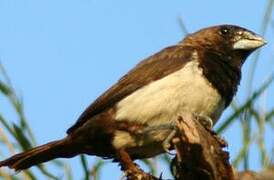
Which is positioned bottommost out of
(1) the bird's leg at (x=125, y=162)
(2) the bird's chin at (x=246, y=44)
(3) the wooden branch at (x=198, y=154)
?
(1) the bird's leg at (x=125, y=162)

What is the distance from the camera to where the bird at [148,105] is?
3.86m

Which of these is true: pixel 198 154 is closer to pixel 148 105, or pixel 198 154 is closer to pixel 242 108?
pixel 242 108

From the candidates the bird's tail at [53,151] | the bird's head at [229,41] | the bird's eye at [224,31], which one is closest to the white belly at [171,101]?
the bird's tail at [53,151]

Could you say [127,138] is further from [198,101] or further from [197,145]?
[197,145]

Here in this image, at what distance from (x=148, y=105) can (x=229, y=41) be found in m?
1.17

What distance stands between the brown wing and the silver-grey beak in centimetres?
55

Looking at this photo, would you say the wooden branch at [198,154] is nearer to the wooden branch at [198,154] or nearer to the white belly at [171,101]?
the wooden branch at [198,154]

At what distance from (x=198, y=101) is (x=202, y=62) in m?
0.38

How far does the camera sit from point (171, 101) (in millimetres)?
3836

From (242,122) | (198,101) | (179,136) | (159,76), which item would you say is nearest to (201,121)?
(179,136)

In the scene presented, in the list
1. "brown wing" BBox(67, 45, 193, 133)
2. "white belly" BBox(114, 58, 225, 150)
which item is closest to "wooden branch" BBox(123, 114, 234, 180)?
"white belly" BBox(114, 58, 225, 150)

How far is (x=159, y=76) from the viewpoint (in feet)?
13.5

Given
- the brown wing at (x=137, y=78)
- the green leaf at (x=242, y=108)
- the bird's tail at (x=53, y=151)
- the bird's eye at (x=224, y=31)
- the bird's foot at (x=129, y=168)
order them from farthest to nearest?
the bird's eye at (x=224, y=31)
the brown wing at (x=137, y=78)
the bird's tail at (x=53, y=151)
the bird's foot at (x=129, y=168)
the green leaf at (x=242, y=108)

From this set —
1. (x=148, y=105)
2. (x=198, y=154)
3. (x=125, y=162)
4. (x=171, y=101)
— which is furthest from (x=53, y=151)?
(x=198, y=154)
